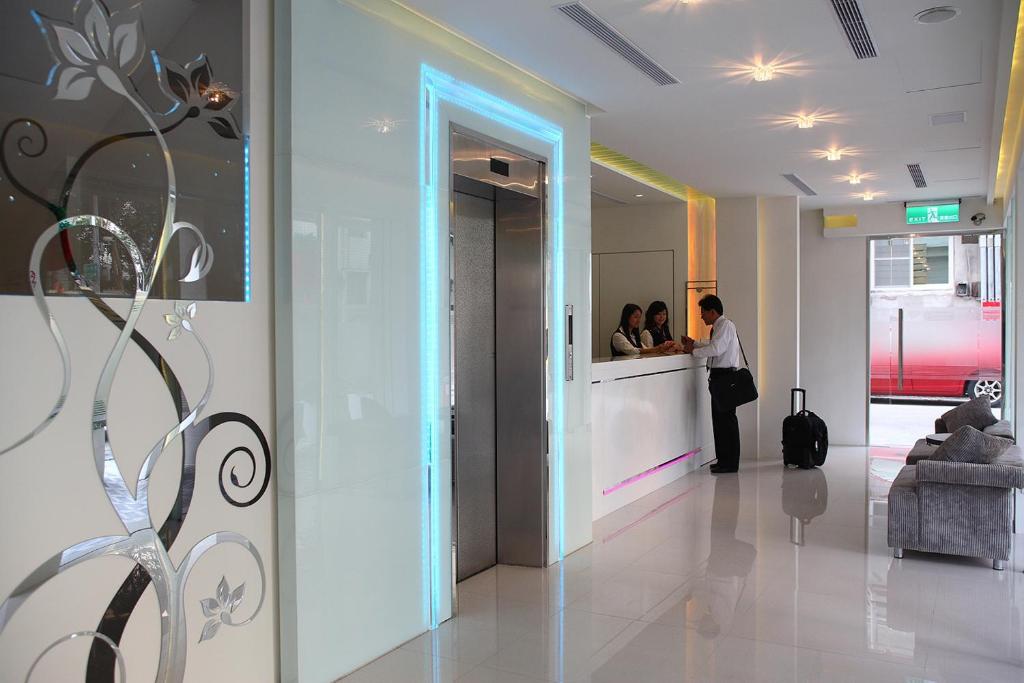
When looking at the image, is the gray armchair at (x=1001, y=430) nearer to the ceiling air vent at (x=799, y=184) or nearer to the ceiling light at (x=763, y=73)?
the ceiling air vent at (x=799, y=184)

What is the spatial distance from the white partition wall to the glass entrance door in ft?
25.1

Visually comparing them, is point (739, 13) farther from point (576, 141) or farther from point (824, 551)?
point (824, 551)

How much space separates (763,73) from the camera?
500cm

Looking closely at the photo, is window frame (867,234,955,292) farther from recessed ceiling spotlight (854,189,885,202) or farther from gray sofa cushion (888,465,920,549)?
gray sofa cushion (888,465,920,549)

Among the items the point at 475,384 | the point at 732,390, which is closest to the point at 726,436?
the point at 732,390

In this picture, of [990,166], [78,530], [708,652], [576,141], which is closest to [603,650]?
[708,652]

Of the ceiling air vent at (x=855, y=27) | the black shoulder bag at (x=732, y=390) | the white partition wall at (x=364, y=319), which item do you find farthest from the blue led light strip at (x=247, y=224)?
the black shoulder bag at (x=732, y=390)

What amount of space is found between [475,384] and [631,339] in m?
3.90

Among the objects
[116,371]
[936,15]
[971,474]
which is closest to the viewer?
[116,371]

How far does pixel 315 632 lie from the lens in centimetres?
349

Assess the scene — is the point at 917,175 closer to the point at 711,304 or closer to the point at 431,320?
the point at 711,304

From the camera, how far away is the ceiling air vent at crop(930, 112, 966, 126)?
606 cm

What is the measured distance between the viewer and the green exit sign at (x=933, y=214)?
33.3 ft

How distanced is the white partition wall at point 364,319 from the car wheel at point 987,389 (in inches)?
323
